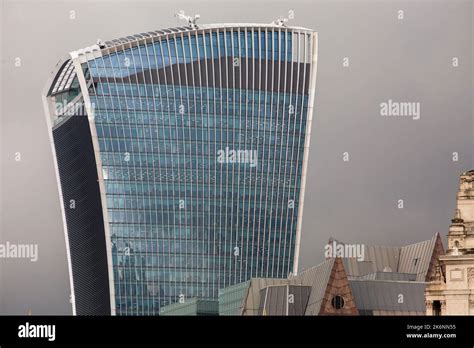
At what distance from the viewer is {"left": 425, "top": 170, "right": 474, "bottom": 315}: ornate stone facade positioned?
150875 millimetres

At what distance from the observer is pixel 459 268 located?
497ft

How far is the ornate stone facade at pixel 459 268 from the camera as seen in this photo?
15088 centimetres
